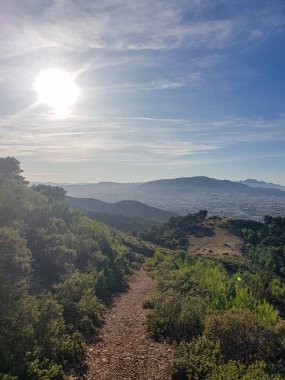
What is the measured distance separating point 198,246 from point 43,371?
89033 millimetres

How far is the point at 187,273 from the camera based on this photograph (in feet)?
105

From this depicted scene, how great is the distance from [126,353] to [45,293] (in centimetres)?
601

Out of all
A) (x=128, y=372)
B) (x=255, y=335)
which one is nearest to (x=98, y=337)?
(x=128, y=372)

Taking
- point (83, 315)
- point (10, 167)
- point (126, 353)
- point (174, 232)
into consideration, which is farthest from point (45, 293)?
point (174, 232)

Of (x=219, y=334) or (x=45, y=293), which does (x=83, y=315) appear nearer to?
(x=45, y=293)

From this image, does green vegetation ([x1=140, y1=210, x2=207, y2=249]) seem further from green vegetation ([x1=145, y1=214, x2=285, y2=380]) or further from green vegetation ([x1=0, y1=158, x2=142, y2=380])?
green vegetation ([x1=145, y1=214, x2=285, y2=380])

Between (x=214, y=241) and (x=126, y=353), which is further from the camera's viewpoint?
(x=214, y=241)

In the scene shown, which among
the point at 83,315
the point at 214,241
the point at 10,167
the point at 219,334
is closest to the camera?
the point at 219,334

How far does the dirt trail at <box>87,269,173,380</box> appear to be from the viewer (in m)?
12.6

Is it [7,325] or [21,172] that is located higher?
[21,172]

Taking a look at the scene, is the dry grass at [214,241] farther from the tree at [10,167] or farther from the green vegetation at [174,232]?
the tree at [10,167]

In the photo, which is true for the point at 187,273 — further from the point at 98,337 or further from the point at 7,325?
the point at 7,325

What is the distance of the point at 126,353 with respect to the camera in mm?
14516

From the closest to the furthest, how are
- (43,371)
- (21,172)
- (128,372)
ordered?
(43,371) < (128,372) < (21,172)
